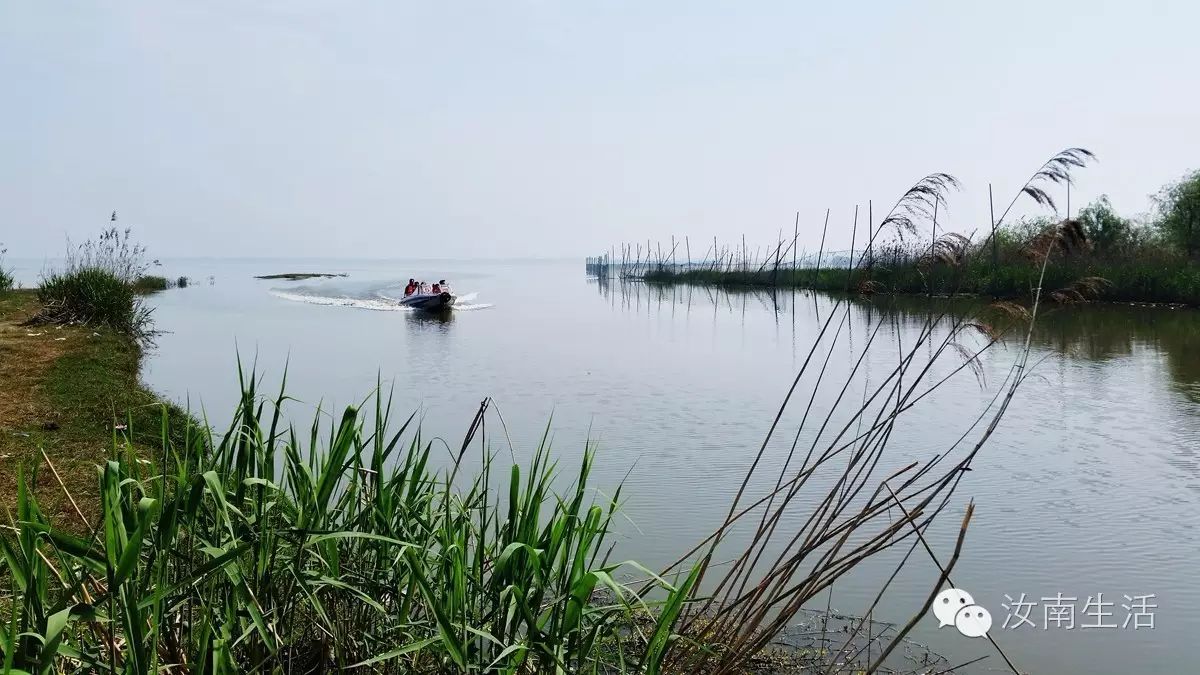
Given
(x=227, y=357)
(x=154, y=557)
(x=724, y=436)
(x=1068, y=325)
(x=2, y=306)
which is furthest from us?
(x=1068, y=325)

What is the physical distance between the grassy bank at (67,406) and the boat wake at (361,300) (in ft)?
56.7

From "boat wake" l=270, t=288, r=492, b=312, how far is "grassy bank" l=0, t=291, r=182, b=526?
17.3 metres

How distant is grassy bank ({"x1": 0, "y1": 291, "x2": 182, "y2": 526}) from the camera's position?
4.94 metres

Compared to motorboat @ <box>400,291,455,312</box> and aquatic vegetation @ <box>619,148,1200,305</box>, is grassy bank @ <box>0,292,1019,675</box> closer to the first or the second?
aquatic vegetation @ <box>619,148,1200,305</box>

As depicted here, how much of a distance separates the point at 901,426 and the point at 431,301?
65.2ft

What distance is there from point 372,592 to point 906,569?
349 centimetres

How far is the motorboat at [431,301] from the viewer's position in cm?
2720

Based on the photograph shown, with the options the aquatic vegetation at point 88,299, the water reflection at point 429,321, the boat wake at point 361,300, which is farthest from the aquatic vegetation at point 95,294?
the boat wake at point 361,300

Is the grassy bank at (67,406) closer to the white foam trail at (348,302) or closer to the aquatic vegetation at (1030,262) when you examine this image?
the aquatic vegetation at (1030,262)

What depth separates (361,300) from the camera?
34.9 metres

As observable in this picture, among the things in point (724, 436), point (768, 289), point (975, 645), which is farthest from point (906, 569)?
point (768, 289)

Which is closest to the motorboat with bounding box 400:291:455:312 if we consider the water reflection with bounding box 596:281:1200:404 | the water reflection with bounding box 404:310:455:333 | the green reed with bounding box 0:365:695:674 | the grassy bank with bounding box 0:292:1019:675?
the water reflection with bounding box 404:310:455:333

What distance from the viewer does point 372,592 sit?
100 inches

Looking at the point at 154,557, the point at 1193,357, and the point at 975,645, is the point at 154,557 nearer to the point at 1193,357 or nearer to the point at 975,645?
the point at 975,645
